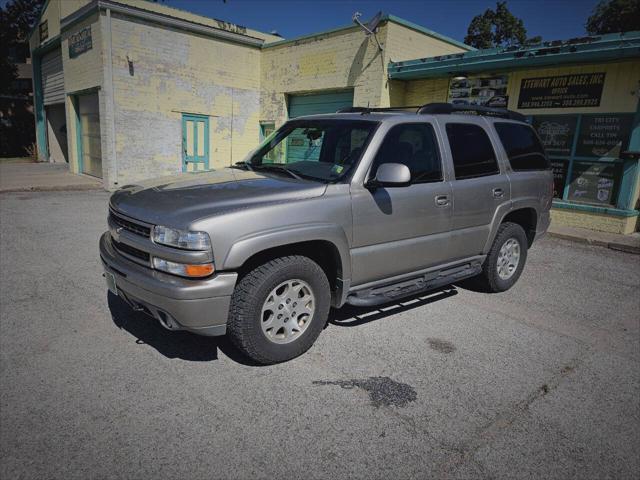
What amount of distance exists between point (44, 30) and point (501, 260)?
22228 mm

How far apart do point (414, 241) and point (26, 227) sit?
7.26 m

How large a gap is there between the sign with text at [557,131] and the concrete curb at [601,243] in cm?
199

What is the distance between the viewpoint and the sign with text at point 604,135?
28.9 feet

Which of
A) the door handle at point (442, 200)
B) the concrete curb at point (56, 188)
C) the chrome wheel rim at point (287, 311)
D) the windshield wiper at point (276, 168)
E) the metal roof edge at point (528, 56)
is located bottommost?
the concrete curb at point (56, 188)

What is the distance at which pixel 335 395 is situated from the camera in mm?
3188

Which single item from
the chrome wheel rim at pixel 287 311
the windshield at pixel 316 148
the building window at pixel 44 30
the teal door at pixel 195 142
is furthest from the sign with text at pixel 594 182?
the building window at pixel 44 30

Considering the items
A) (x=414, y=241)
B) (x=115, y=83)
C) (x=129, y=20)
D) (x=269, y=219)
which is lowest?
(x=414, y=241)

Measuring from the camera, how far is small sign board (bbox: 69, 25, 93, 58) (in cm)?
1410

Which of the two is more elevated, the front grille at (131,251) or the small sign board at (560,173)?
the small sign board at (560,173)

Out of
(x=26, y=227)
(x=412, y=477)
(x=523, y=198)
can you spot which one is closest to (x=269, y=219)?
(x=412, y=477)

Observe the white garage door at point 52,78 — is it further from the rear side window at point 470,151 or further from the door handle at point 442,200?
the door handle at point 442,200

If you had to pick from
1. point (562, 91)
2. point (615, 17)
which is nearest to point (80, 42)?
point (562, 91)

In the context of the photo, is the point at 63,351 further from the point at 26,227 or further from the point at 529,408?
the point at 26,227

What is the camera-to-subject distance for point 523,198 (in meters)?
5.31
